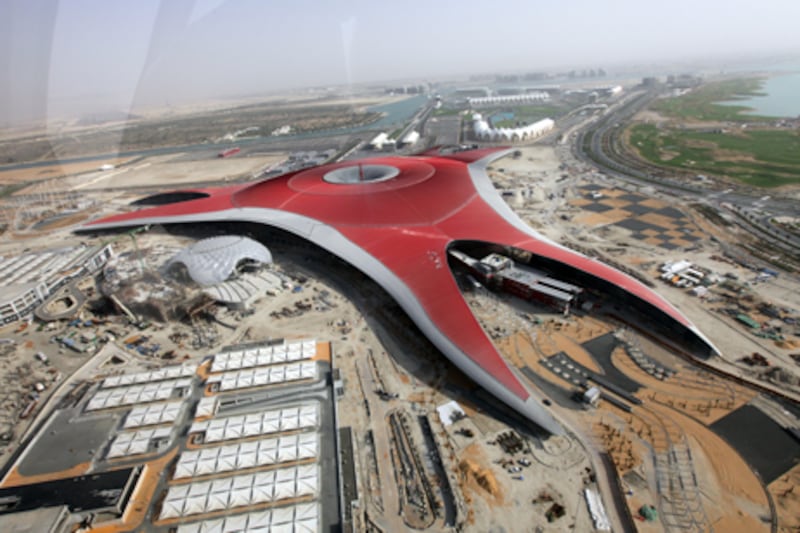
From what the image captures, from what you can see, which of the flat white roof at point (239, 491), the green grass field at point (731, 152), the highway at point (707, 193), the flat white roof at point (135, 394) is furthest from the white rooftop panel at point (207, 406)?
the green grass field at point (731, 152)

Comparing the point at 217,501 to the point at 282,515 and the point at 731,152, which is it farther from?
the point at 731,152

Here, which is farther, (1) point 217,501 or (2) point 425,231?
(2) point 425,231

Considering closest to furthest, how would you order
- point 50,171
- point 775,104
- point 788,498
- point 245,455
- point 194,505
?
point 194,505 → point 788,498 → point 245,455 → point 50,171 → point 775,104

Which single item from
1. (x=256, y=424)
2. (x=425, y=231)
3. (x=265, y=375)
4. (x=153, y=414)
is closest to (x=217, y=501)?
(x=256, y=424)

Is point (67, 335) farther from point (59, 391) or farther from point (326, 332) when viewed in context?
point (326, 332)

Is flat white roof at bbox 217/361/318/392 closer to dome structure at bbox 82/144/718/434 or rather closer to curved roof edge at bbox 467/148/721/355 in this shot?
dome structure at bbox 82/144/718/434

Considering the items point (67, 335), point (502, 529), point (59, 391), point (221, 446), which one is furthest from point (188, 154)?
point (502, 529)
